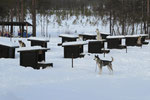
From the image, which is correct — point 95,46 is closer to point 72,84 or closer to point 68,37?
point 68,37

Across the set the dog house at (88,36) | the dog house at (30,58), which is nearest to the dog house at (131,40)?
the dog house at (88,36)

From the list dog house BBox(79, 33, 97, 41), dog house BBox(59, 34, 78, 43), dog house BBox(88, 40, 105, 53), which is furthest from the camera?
dog house BBox(79, 33, 97, 41)

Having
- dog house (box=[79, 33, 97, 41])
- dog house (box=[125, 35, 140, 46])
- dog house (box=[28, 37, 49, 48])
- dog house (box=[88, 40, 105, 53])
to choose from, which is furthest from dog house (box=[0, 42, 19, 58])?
dog house (box=[125, 35, 140, 46])

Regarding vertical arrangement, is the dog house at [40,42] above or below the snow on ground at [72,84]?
Result: above

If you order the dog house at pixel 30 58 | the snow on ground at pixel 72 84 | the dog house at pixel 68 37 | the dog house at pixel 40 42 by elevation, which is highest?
the dog house at pixel 68 37

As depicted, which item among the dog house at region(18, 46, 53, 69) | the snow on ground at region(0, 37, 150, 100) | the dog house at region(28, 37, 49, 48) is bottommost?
the snow on ground at region(0, 37, 150, 100)

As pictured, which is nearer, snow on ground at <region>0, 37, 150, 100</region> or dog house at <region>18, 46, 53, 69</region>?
snow on ground at <region>0, 37, 150, 100</region>

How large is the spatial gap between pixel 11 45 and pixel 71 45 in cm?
350

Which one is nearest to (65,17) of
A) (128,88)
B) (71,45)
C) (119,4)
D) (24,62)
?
(119,4)

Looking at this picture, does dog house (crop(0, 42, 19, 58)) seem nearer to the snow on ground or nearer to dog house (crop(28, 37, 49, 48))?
the snow on ground

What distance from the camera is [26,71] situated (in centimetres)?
1041

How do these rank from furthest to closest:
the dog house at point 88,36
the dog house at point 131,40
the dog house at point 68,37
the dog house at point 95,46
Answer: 1. the dog house at point 88,36
2. the dog house at point 131,40
3. the dog house at point 68,37
4. the dog house at point 95,46

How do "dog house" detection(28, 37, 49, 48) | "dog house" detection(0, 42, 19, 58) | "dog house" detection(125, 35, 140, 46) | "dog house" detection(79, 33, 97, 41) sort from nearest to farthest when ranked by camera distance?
"dog house" detection(0, 42, 19, 58)
"dog house" detection(28, 37, 49, 48)
"dog house" detection(125, 35, 140, 46)
"dog house" detection(79, 33, 97, 41)

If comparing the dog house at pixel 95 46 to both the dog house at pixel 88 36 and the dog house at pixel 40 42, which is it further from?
the dog house at pixel 88 36
